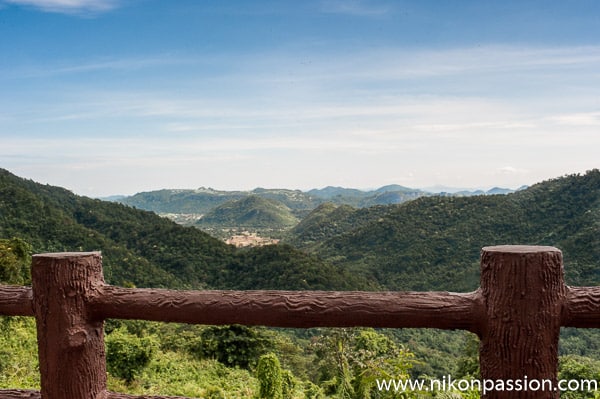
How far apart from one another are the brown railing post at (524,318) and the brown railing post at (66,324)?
1238 mm

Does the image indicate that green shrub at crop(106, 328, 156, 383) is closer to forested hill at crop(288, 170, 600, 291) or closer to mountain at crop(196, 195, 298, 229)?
forested hill at crop(288, 170, 600, 291)

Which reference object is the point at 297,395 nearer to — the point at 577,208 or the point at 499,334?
the point at 499,334

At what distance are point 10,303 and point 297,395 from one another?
219 inches

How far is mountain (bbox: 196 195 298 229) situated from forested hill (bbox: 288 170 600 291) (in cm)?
3946

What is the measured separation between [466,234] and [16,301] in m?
50.3

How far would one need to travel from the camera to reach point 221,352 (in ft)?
39.8

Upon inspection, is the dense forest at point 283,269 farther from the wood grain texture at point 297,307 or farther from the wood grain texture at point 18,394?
the wood grain texture at point 18,394

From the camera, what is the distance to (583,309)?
1.40 m

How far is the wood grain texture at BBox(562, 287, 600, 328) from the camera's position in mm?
1392

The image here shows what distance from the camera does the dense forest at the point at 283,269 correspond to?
28.5 ft

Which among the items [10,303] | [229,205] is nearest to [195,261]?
[10,303]

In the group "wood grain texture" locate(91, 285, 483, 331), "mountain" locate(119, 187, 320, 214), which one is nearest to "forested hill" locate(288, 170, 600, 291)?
"wood grain texture" locate(91, 285, 483, 331)

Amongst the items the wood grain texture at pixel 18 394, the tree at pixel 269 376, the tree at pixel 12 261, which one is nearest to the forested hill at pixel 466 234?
the tree at pixel 12 261

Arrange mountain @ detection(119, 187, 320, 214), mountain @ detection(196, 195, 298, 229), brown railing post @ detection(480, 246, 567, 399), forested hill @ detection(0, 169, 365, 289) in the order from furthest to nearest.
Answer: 1. mountain @ detection(119, 187, 320, 214)
2. mountain @ detection(196, 195, 298, 229)
3. forested hill @ detection(0, 169, 365, 289)
4. brown railing post @ detection(480, 246, 567, 399)
